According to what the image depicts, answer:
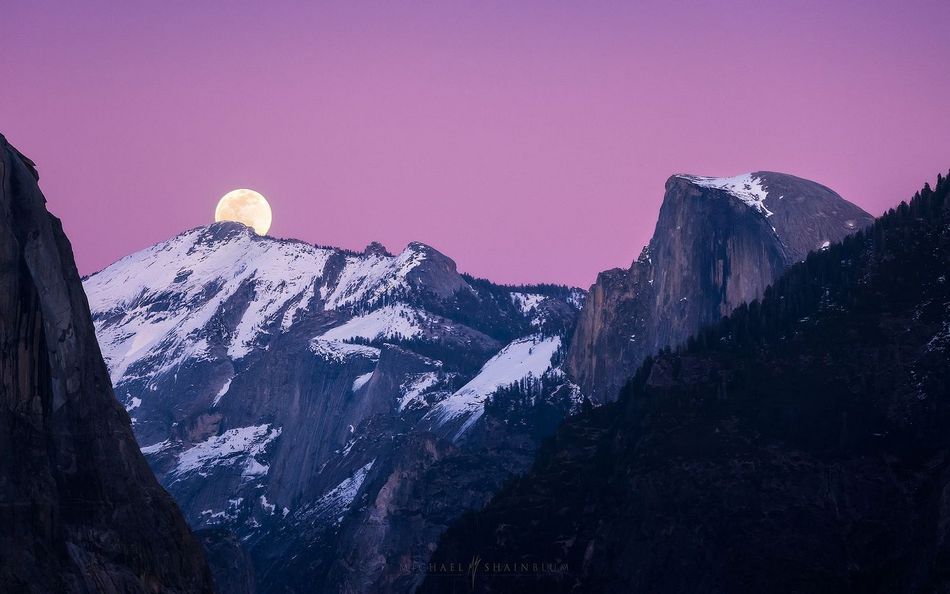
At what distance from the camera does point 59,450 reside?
101 metres

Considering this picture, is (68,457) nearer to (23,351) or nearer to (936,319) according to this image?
(23,351)

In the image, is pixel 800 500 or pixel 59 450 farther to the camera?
pixel 800 500

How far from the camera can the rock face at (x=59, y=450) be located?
9338cm

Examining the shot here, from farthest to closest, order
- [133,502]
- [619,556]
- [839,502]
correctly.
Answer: [619,556] < [839,502] < [133,502]

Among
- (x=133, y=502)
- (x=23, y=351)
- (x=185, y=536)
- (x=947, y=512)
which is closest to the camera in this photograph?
(x=23, y=351)

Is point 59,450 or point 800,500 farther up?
point 800,500

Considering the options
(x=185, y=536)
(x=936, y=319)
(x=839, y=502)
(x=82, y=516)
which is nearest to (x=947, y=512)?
(x=839, y=502)

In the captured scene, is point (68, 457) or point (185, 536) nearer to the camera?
point (68, 457)

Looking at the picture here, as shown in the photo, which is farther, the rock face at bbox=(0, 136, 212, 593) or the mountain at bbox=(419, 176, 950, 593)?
the mountain at bbox=(419, 176, 950, 593)

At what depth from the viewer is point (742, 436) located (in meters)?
197

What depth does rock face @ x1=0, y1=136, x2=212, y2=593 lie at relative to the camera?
93375 millimetres

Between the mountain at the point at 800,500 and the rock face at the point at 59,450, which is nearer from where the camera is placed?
the rock face at the point at 59,450

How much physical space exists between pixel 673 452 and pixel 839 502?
27770mm

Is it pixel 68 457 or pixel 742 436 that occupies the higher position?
pixel 742 436
